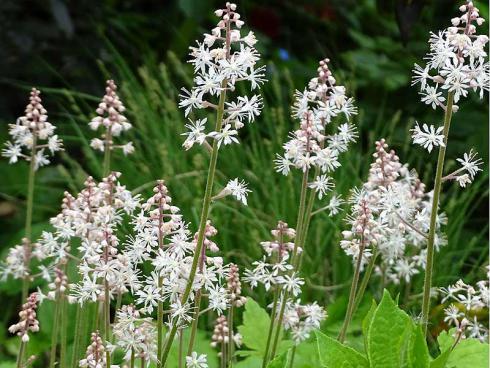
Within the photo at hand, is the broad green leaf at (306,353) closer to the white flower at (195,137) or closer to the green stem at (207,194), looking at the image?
the green stem at (207,194)

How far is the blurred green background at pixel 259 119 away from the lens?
453 cm

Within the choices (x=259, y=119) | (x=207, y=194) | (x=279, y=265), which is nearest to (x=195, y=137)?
(x=207, y=194)

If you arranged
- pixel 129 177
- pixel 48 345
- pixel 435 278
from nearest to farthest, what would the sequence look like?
pixel 48 345
pixel 435 278
pixel 129 177

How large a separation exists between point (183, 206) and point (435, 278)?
130 cm

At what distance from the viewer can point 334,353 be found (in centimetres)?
221

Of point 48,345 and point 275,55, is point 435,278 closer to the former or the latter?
point 48,345

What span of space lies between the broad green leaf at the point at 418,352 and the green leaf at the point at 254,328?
891 millimetres

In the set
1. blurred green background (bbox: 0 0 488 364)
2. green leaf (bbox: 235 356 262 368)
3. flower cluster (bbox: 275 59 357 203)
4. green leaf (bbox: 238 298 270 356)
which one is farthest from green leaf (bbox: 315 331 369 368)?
blurred green background (bbox: 0 0 488 364)

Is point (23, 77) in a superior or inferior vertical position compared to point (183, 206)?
superior

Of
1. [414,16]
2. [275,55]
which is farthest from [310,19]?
[414,16]

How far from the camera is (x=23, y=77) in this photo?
575 cm

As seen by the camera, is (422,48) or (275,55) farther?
(275,55)

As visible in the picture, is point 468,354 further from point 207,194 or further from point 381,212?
point 207,194

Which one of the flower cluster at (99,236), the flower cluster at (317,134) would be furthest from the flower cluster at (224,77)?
the flower cluster at (99,236)
